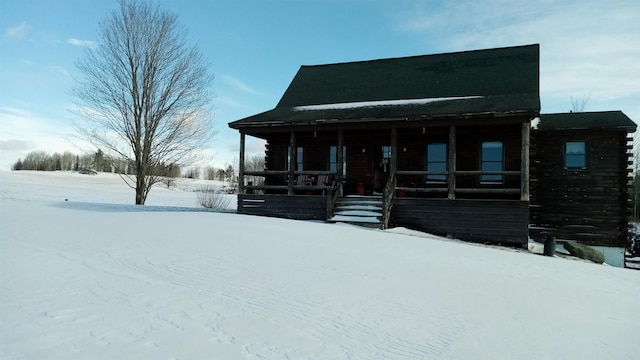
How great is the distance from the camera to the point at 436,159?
17.0m

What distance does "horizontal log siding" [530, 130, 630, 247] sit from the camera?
617 inches

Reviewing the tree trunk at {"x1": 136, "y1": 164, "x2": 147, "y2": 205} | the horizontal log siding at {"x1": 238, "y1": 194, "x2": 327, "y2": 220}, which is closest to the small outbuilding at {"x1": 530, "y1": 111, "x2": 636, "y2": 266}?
→ the horizontal log siding at {"x1": 238, "y1": 194, "x2": 327, "y2": 220}

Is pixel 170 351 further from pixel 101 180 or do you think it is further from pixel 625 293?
pixel 101 180

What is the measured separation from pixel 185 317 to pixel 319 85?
16.9m

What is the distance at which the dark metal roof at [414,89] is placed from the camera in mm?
15328

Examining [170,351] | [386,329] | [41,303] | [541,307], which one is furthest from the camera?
[541,307]

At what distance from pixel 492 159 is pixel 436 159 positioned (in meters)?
1.92

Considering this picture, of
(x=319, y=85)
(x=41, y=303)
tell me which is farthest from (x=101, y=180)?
(x=41, y=303)

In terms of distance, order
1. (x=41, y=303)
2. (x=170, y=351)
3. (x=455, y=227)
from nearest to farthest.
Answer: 1. (x=170, y=351)
2. (x=41, y=303)
3. (x=455, y=227)

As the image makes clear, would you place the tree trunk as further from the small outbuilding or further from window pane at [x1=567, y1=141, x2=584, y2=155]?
window pane at [x1=567, y1=141, x2=584, y2=155]

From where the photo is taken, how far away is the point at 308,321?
5.00 meters

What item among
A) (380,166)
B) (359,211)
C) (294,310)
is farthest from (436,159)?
(294,310)

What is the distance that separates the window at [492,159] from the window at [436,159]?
4.37 feet

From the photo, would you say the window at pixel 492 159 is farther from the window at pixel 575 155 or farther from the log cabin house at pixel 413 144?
the window at pixel 575 155
